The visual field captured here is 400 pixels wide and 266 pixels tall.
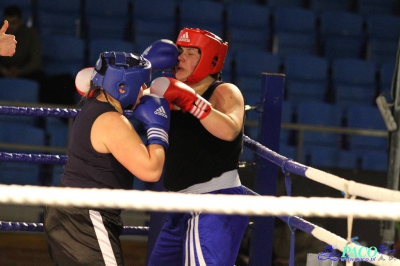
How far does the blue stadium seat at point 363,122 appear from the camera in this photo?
6477 millimetres

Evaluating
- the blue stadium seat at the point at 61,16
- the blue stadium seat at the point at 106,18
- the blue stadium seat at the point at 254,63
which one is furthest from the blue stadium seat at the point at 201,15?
the blue stadium seat at the point at 61,16

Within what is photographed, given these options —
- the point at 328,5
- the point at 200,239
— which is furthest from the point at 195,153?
the point at 328,5

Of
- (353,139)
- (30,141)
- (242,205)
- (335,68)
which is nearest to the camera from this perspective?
(242,205)

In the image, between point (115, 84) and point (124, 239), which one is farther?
point (124, 239)

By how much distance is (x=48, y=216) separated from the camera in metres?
2.39

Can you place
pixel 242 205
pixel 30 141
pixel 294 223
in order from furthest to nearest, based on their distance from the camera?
pixel 30 141, pixel 294 223, pixel 242 205

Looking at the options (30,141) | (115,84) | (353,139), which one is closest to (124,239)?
(30,141)

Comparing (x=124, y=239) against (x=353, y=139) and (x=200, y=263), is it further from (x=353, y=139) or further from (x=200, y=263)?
(x=200, y=263)

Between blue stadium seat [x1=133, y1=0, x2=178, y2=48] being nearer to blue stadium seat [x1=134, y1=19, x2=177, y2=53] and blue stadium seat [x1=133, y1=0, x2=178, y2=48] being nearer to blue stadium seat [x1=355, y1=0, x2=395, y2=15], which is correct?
blue stadium seat [x1=134, y1=19, x2=177, y2=53]

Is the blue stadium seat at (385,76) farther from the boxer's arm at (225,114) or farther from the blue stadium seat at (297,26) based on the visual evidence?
the boxer's arm at (225,114)

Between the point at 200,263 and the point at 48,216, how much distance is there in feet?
2.02

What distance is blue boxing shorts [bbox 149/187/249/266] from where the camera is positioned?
2631 millimetres

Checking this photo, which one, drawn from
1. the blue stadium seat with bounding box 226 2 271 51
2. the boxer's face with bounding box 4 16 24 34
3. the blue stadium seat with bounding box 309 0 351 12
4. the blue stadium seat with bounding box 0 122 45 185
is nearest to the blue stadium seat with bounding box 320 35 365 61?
the blue stadium seat with bounding box 309 0 351 12

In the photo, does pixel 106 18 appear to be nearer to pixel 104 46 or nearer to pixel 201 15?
pixel 104 46
